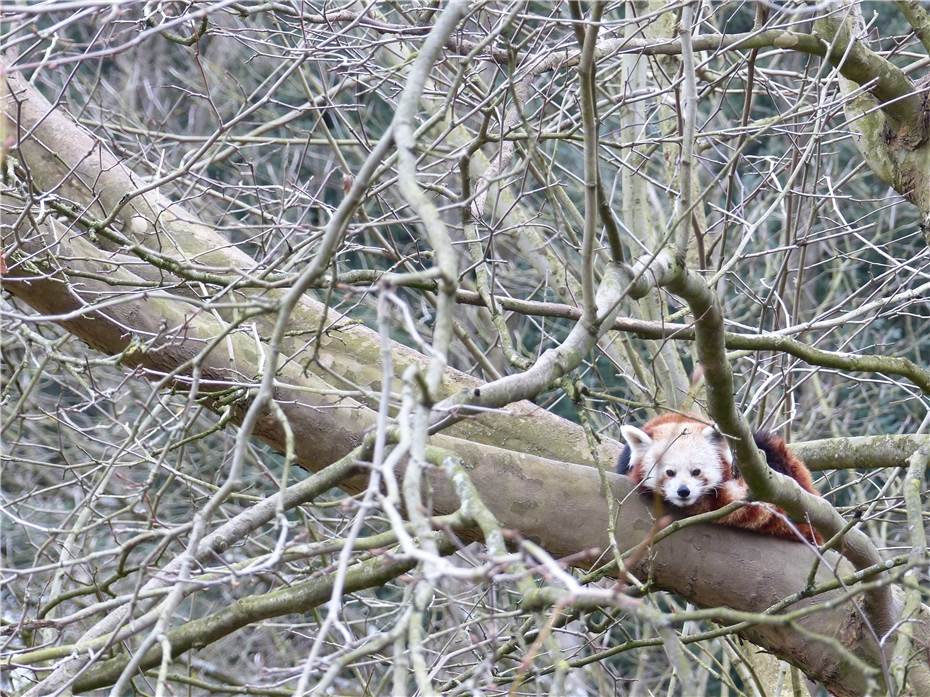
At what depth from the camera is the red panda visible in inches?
169

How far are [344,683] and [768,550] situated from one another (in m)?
5.51

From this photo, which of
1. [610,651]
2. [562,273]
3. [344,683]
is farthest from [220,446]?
[610,651]

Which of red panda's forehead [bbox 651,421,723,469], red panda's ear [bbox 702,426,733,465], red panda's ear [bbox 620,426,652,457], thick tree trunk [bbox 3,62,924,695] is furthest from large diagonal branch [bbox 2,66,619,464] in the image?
red panda's ear [bbox 702,426,733,465]

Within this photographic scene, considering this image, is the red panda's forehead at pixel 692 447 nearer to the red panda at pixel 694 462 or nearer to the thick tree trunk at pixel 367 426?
the red panda at pixel 694 462

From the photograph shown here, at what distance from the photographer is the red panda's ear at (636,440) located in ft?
15.3

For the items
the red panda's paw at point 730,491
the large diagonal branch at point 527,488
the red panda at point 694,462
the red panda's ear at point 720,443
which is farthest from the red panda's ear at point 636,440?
the large diagonal branch at point 527,488

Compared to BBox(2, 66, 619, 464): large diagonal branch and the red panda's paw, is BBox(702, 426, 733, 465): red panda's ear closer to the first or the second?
A: the red panda's paw

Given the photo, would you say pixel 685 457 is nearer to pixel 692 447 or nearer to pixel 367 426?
pixel 692 447

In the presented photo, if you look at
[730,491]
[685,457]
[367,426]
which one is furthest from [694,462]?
[367,426]

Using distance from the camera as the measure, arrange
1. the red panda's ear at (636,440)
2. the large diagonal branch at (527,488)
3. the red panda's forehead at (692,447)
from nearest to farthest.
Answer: the large diagonal branch at (527,488)
the red panda's ear at (636,440)
the red panda's forehead at (692,447)

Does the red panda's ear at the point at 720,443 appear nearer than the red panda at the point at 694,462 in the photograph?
No

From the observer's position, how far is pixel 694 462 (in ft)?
15.8

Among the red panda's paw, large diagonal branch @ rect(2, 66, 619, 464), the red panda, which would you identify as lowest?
the red panda's paw

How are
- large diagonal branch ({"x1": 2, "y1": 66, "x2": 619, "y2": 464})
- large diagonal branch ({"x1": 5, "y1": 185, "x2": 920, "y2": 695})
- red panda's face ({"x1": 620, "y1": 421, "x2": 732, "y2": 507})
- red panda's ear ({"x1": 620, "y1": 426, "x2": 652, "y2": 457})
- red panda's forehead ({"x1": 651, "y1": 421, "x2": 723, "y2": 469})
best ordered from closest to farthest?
large diagonal branch ({"x1": 5, "y1": 185, "x2": 920, "y2": 695}) < large diagonal branch ({"x1": 2, "y1": 66, "x2": 619, "y2": 464}) < red panda's face ({"x1": 620, "y1": 421, "x2": 732, "y2": 507}) < red panda's ear ({"x1": 620, "y1": 426, "x2": 652, "y2": 457}) < red panda's forehead ({"x1": 651, "y1": 421, "x2": 723, "y2": 469})
